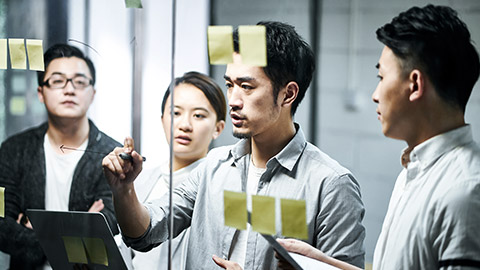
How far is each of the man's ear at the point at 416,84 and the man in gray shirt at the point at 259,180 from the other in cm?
25

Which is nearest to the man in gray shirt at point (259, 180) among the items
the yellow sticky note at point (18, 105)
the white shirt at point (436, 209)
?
the white shirt at point (436, 209)

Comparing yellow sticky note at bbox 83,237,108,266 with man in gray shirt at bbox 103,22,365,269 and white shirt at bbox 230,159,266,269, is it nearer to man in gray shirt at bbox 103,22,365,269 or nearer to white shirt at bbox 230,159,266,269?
man in gray shirt at bbox 103,22,365,269

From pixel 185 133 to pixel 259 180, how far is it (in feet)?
0.98

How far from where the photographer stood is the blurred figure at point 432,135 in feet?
3.72

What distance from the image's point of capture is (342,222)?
136 cm

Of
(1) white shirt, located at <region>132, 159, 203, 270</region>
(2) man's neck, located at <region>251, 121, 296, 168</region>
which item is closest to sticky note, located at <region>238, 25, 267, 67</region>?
(2) man's neck, located at <region>251, 121, 296, 168</region>

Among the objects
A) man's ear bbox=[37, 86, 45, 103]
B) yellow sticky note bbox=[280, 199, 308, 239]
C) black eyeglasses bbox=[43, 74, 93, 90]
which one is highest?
black eyeglasses bbox=[43, 74, 93, 90]

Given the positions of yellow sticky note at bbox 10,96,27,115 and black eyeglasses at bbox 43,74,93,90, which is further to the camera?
yellow sticky note at bbox 10,96,27,115

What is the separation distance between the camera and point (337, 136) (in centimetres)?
134

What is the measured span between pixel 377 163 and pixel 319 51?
286 mm

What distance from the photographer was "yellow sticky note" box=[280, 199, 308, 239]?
4.43 ft

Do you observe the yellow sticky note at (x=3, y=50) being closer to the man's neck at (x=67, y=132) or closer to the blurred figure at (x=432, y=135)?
the man's neck at (x=67, y=132)

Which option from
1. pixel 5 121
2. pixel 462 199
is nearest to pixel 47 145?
pixel 5 121

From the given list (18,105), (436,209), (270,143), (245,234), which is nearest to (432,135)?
(436,209)
